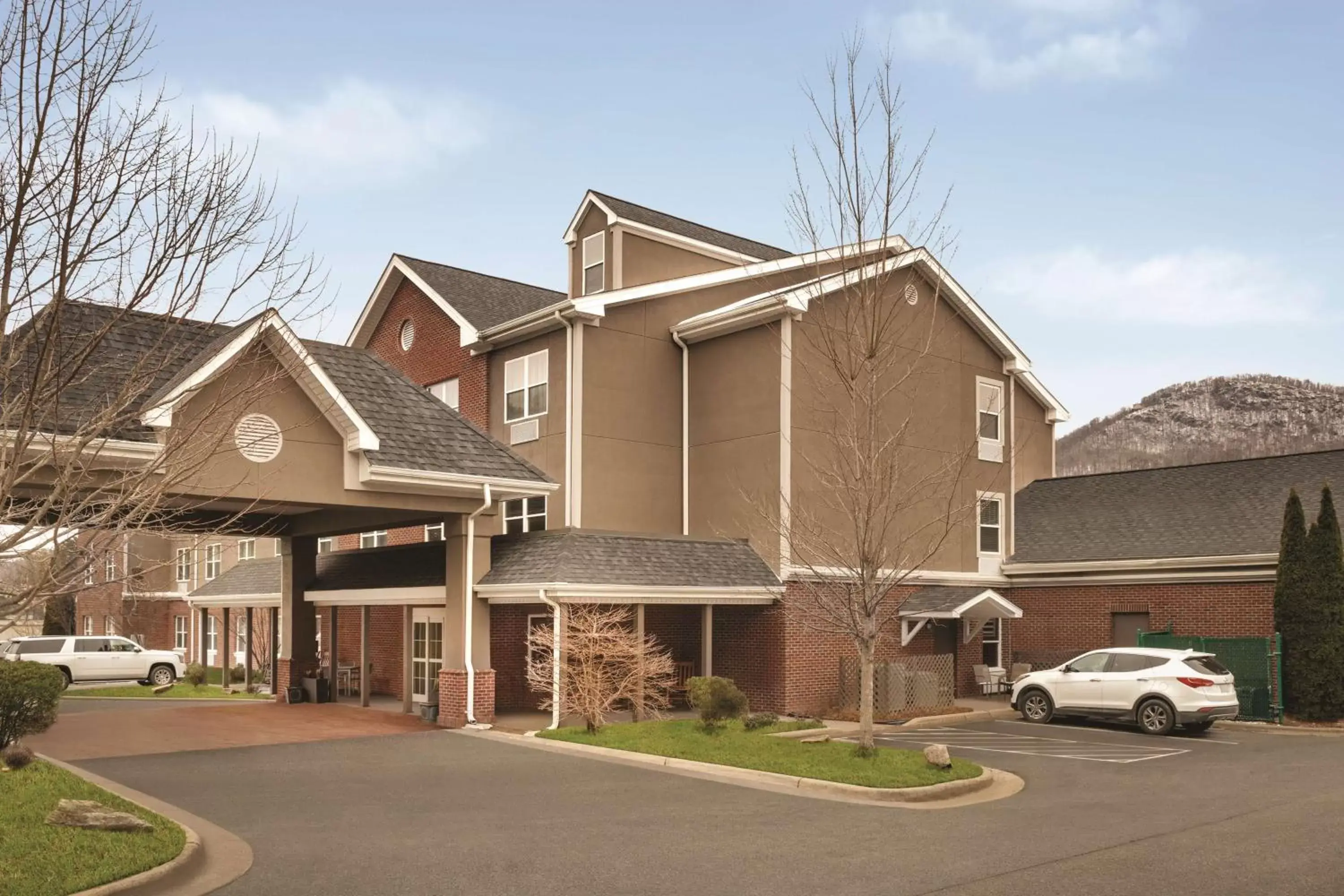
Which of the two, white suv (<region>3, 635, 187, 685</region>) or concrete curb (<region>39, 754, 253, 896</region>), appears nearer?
concrete curb (<region>39, 754, 253, 896</region>)

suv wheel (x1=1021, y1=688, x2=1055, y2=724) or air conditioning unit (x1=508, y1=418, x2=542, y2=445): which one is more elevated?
air conditioning unit (x1=508, y1=418, x2=542, y2=445)

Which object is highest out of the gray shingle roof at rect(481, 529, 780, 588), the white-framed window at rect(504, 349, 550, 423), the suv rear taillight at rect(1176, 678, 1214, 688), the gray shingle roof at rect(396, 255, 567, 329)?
the gray shingle roof at rect(396, 255, 567, 329)

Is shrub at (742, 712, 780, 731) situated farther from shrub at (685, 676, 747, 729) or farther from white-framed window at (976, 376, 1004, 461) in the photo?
white-framed window at (976, 376, 1004, 461)

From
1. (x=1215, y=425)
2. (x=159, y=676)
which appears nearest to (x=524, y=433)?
(x=159, y=676)

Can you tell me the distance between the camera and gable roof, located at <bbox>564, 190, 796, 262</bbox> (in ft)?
89.1

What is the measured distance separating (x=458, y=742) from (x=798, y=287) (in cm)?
1139

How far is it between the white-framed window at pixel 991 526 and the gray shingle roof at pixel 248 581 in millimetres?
17513

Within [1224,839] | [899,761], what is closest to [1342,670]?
Answer: [899,761]

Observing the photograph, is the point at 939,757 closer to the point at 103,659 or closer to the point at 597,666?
the point at 597,666

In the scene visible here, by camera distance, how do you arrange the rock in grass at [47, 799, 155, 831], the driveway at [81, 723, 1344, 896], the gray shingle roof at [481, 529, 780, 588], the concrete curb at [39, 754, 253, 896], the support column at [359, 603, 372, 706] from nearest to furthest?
the concrete curb at [39, 754, 253, 896] → the driveway at [81, 723, 1344, 896] → the rock in grass at [47, 799, 155, 831] → the gray shingle roof at [481, 529, 780, 588] → the support column at [359, 603, 372, 706]

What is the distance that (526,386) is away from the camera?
85.3 feet

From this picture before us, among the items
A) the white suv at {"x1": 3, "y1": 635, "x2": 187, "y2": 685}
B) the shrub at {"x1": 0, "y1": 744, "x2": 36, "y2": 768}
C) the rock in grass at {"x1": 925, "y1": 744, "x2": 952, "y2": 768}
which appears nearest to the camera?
the shrub at {"x1": 0, "y1": 744, "x2": 36, "y2": 768}

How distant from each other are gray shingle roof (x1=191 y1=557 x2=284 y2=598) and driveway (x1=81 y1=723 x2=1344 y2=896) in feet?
45.1

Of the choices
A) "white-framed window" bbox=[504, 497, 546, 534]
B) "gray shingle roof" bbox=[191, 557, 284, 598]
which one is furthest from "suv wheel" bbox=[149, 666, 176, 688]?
"white-framed window" bbox=[504, 497, 546, 534]
